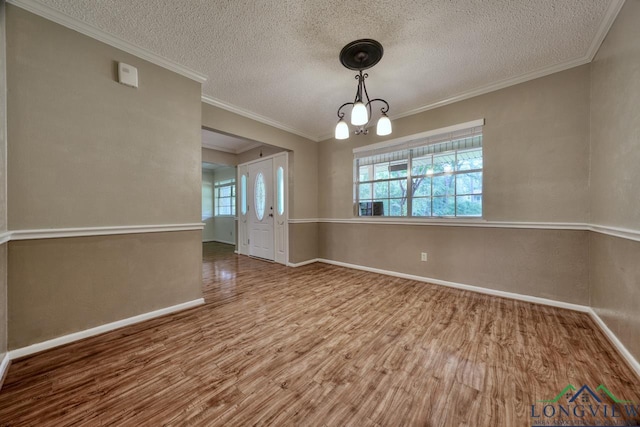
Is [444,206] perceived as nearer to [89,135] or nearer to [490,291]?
[490,291]

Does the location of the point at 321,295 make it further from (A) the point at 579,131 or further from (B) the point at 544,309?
(A) the point at 579,131

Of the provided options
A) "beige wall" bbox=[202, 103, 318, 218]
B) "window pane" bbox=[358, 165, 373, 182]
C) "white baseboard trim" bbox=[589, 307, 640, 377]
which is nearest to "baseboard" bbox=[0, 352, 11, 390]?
"beige wall" bbox=[202, 103, 318, 218]

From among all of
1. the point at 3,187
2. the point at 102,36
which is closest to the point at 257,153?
the point at 102,36

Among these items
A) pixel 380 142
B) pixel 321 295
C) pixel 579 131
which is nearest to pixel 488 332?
pixel 321 295

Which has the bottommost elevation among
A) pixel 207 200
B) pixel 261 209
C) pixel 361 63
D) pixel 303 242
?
pixel 303 242

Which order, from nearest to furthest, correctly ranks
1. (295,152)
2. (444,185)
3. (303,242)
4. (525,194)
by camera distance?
1. (525,194)
2. (444,185)
3. (295,152)
4. (303,242)

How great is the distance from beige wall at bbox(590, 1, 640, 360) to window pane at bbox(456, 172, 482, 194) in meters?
0.96

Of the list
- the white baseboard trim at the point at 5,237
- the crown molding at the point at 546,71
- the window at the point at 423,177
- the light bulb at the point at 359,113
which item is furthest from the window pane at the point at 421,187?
the white baseboard trim at the point at 5,237

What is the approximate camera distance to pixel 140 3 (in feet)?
5.74

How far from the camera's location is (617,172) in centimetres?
180

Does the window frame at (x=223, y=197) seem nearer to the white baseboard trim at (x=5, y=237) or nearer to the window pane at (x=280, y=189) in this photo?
the window pane at (x=280, y=189)

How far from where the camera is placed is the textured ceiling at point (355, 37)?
177 centimetres

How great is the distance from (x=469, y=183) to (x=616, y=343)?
1938 millimetres

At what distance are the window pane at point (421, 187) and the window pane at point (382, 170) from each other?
0.51 meters
